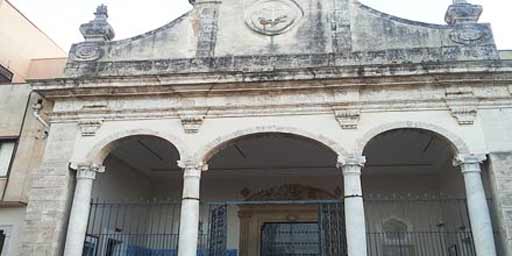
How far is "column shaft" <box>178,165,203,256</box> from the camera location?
24.8 feet

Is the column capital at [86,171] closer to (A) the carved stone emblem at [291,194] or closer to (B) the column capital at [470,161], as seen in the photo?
(A) the carved stone emblem at [291,194]

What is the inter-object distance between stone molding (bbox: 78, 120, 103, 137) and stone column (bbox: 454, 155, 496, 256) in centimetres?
634

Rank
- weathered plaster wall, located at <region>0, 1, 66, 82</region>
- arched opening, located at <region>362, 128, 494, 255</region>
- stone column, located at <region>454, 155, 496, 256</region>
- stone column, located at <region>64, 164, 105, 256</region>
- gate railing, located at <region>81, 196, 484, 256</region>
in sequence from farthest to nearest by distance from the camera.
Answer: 1. weathered plaster wall, located at <region>0, 1, 66, 82</region>
2. arched opening, located at <region>362, 128, 494, 255</region>
3. gate railing, located at <region>81, 196, 484, 256</region>
4. stone column, located at <region>64, 164, 105, 256</region>
5. stone column, located at <region>454, 155, 496, 256</region>

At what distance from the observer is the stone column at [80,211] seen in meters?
7.78

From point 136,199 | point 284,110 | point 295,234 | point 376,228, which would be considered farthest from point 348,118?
point 136,199

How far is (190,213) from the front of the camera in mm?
7750

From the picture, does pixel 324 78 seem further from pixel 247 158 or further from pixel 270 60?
pixel 247 158

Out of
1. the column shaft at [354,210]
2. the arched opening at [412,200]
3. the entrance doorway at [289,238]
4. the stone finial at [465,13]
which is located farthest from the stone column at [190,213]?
the stone finial at [465,13]

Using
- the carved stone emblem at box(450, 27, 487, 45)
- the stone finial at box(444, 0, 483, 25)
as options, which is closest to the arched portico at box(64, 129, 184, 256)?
the carved stone emblem at box(450, 27, 487, 45)

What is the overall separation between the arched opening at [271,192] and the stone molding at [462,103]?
306cm

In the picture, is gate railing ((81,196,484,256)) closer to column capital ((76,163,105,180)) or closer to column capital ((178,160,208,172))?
column capital ((76,163,105,180))

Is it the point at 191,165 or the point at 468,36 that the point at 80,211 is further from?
the point at 468,36

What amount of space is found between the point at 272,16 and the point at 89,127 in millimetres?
4168

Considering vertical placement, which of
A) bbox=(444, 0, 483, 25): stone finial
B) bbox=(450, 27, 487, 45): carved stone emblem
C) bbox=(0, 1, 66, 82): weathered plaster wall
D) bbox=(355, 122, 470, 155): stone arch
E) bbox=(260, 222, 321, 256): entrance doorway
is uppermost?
bbox=(0, 1, 66, 82): weathered plaster wall
